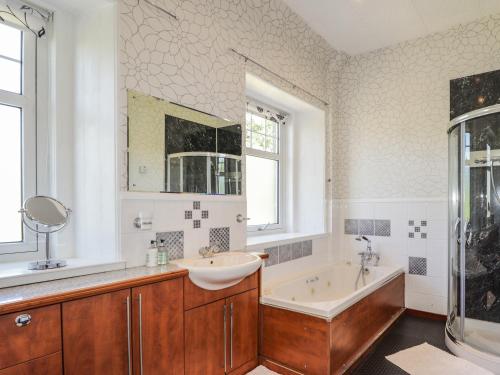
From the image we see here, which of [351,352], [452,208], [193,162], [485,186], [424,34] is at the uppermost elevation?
[424,34]

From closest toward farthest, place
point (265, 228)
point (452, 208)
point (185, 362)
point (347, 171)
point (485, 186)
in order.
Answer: point (185, 362) → point (485, 186) → point (452, 208) → point (265, 228) → point (347, 171)

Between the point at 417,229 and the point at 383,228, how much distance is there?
32 centimetres

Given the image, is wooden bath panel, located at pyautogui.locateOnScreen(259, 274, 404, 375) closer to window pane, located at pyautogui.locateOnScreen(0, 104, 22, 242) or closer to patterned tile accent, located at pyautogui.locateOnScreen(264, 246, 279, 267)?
patterned tile accent, located at pyautogui.locateOnScreen(264, 246, 279, 267)

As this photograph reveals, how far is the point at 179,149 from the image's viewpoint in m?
2.05

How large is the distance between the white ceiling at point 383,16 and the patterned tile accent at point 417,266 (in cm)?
218

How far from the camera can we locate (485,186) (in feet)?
8.23

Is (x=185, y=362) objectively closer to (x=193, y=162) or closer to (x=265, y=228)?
(x=193, y=162)

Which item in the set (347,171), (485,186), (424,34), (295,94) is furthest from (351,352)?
(424,34)

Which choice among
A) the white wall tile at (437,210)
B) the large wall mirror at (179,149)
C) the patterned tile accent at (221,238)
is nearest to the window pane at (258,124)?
the large wall mirror at (179,149)

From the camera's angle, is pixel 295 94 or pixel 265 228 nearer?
pixel 295 94

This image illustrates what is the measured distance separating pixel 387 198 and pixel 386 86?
1.17 m

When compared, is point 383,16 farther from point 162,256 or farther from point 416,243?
point 162,256

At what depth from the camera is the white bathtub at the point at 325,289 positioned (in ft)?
6.81

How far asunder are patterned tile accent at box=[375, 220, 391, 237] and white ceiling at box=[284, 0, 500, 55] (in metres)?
1.83
